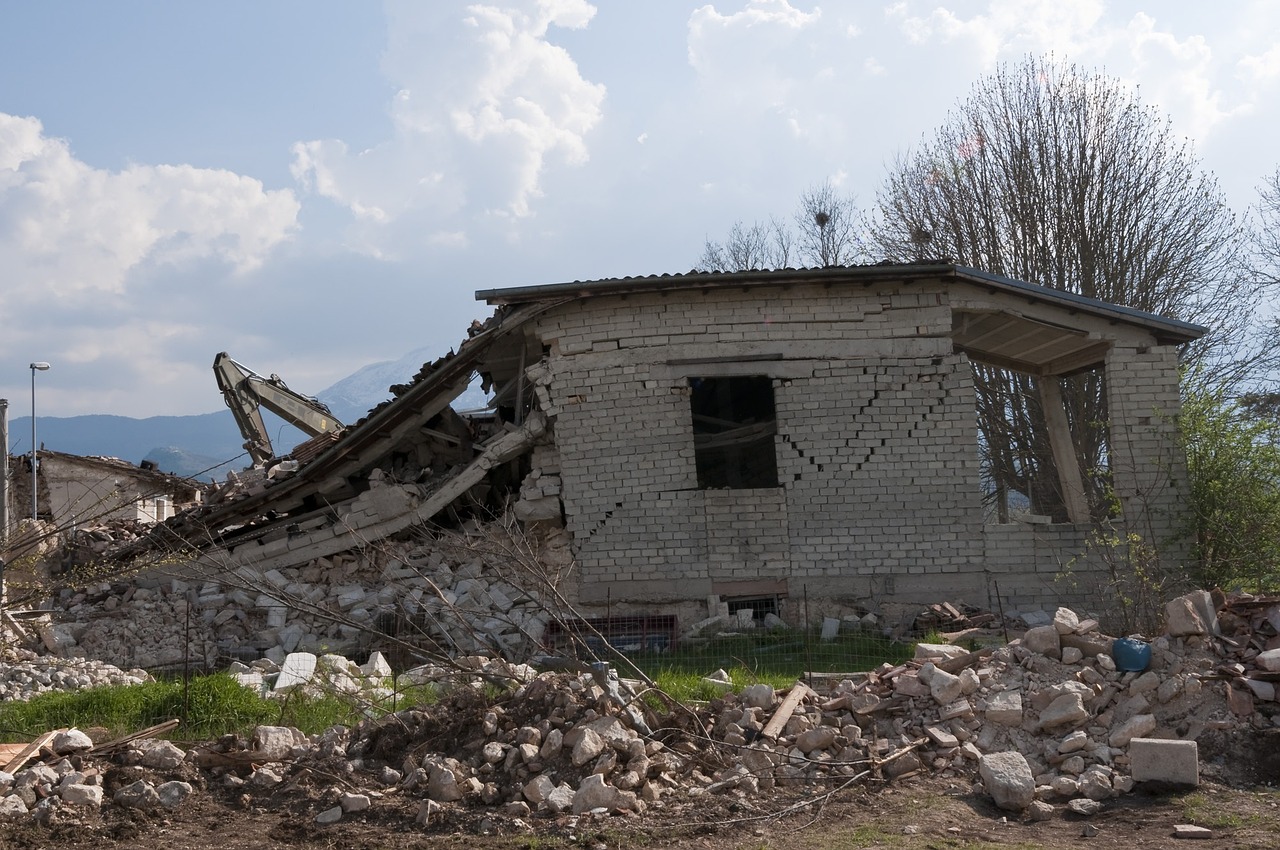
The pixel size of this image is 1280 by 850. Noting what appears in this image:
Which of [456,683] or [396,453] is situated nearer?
[456,683]

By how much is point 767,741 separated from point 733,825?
94 cm

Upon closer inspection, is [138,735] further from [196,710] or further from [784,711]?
[784,711]

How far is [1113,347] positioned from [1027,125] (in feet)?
37.9

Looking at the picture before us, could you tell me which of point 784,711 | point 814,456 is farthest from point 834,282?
point 784,711

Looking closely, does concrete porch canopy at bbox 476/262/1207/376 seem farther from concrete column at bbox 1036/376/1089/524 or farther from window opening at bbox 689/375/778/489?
window opening at bbox 689/375/778/489

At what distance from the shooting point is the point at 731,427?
15938 millimetres

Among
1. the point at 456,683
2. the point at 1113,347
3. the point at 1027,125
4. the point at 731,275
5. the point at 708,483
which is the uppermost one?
the point at 1027,125

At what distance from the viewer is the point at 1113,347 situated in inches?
504

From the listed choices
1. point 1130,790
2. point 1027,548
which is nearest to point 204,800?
point 1130,790

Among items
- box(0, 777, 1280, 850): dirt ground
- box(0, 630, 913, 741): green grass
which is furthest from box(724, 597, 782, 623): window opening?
box(0, 777, 1280, 850): dirt ground

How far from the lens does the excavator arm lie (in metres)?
20.2

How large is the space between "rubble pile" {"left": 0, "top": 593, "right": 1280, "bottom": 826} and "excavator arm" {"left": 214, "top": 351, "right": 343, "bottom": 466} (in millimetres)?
13677

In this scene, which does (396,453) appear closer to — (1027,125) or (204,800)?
(204,800)

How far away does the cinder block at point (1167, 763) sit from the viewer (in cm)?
630
